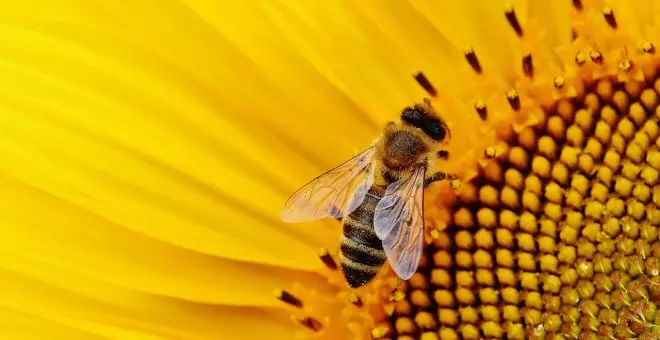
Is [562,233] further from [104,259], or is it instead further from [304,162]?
[104,259]

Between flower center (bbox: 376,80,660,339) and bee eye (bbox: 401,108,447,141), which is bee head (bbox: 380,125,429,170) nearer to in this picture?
bee eye (bbox: 401,108,447,141)

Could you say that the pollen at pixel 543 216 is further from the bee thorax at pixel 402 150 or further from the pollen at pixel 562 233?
the bee thorax at pixel 402 150

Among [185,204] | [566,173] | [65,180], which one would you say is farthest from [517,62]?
[65,180]

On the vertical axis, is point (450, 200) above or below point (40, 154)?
below

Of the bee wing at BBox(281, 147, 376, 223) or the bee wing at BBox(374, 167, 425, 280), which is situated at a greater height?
the bee wing at BBox(281, 147, 376, 223)

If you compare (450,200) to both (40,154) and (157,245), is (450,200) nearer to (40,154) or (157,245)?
(157,245)

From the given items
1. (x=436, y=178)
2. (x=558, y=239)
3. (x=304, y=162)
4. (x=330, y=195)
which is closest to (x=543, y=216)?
(x=558, y=239)

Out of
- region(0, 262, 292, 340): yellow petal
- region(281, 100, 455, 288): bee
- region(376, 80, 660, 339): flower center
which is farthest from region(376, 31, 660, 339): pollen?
region(0, 262, 292, 340): yellow petal
